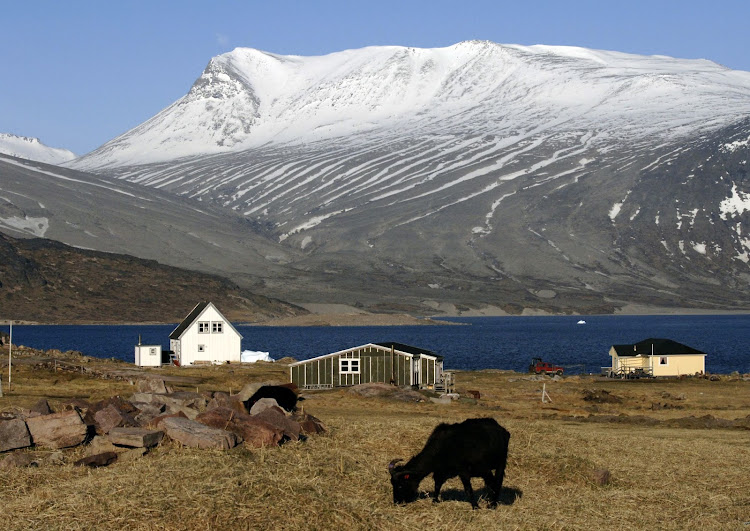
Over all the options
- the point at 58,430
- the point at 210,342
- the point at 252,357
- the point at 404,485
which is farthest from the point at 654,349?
the point at 404,485

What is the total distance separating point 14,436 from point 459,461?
792 cm

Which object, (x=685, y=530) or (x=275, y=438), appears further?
(x=275, y=438)

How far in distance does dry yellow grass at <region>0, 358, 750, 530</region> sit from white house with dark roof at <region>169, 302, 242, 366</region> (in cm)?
5065

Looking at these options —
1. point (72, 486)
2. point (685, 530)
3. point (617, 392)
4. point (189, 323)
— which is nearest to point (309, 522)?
point (72, 486)

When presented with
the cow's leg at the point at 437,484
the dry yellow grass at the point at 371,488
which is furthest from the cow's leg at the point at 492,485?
the cow's leg at the point at 437,484

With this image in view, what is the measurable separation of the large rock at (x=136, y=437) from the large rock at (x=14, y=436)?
1.66 metres

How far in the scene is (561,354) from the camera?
352 ft

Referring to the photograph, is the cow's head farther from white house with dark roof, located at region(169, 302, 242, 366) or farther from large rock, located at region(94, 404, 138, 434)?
white house with dark roof, located at region(169, 302, 242, 366)

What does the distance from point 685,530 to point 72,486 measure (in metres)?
9.14

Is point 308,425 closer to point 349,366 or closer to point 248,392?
point 248,392

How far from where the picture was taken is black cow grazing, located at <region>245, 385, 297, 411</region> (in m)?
25.1

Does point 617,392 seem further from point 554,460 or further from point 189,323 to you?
point 554,460

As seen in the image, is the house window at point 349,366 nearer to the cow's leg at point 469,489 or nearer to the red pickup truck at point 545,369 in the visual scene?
the red pickup truck at point 545,369

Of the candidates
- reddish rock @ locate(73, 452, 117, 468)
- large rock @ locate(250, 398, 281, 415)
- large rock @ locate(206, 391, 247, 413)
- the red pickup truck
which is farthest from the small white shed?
reddish rock @ locate(73, 452, 117, 468)
